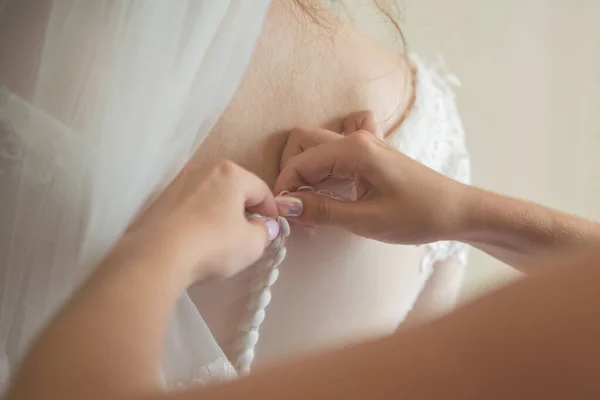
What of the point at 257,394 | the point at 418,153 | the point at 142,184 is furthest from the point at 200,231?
the point at 418,153

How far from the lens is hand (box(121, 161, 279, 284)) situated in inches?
14.0

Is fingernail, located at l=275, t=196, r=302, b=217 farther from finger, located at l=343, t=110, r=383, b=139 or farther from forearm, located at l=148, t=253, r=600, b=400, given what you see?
forearm, located at l=148, t=253, r=600, b=400

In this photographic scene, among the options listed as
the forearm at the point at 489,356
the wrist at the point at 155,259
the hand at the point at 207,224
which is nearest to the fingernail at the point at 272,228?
the hand at the point at 207,224

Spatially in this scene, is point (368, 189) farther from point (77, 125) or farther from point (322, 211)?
point (77, 125)

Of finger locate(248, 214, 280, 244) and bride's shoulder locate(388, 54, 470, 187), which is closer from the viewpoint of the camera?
finger locate(248, 214, 280, 244)

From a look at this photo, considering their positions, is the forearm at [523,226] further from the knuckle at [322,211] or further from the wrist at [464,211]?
the knuckle at [322,211]

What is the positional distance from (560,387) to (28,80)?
1.24ft

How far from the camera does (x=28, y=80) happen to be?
40 centimetres

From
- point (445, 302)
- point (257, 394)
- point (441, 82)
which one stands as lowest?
point (445, 302)

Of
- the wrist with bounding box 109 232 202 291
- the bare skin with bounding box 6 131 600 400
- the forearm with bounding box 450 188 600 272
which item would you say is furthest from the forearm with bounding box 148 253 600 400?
the forearm with bounding box 450 188 600 272

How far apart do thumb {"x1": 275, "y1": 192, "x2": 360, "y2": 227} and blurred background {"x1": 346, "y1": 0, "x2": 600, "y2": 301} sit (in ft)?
1.90

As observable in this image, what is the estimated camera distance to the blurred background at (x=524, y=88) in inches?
40.4

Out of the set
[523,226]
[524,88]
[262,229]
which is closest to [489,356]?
[262,229]

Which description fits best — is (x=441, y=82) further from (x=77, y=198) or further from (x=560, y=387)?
(x=560, y=387)
